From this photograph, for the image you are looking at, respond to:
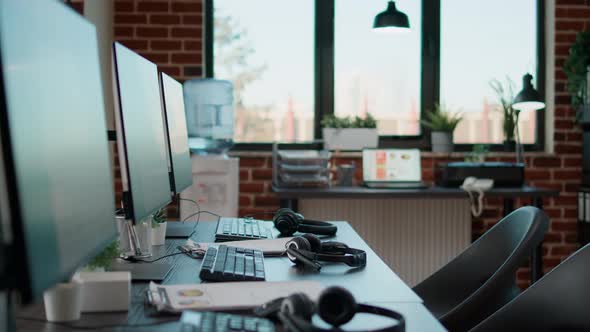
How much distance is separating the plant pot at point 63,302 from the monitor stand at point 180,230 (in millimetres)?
1017

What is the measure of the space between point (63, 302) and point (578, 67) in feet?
12.1

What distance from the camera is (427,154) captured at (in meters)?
4.29

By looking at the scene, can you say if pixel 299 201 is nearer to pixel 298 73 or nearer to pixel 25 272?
pixel 298 73

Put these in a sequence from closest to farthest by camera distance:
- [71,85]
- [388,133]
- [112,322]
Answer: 1. [71,85]
2. [112,322]
3. [388,133]

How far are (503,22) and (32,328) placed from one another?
3.95 m

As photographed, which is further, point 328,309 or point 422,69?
point 422,69

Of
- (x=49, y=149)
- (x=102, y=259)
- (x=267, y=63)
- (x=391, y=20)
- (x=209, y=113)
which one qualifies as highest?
(x=391, y=20)

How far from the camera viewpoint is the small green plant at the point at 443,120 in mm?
4199

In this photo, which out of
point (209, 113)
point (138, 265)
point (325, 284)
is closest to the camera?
point (325, 284)

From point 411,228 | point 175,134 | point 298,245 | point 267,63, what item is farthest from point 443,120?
point 298,245

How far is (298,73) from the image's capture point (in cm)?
441

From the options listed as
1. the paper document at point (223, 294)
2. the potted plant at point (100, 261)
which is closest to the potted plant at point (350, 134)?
the paper document at point (223, 294)

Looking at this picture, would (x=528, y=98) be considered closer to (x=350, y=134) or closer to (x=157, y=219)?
(x=350, y=134)

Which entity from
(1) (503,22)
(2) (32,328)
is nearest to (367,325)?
(2) (32,328)
